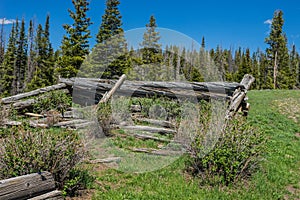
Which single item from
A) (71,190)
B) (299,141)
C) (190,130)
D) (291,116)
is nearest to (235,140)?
(190,130)

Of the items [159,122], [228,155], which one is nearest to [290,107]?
[159,122]

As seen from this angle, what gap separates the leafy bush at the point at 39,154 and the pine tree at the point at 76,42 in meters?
25.4

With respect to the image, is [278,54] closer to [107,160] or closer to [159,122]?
[159,122]

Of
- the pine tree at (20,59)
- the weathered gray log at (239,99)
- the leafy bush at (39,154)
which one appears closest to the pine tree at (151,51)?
the weathered gray log at (239,99)

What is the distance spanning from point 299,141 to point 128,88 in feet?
26.4

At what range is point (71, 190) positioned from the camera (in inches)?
197

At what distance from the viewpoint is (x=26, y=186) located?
3893mm

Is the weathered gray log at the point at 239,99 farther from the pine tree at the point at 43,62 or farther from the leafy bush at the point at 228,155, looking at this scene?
the pine tree at the point at 43,62

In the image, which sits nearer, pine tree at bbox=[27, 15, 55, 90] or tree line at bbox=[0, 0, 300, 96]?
tree line at bbox=[0, 0, 300, 96]

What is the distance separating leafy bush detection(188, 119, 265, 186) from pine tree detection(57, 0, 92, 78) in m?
25.1

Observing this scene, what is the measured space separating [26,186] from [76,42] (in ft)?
93.6

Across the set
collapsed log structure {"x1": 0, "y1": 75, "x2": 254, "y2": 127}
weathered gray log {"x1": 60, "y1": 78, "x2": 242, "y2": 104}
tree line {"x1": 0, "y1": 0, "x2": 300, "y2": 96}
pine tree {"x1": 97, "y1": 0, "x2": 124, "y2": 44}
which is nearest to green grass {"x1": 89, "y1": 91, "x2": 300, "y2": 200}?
collapsed log structure {"x1": 0, "y1": 75, "x2": 254, "y2": 127}

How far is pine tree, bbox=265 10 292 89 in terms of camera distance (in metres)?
39.4

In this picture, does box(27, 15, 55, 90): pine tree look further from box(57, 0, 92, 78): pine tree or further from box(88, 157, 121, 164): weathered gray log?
box(88, 157, 121, 164): weathered gray log
